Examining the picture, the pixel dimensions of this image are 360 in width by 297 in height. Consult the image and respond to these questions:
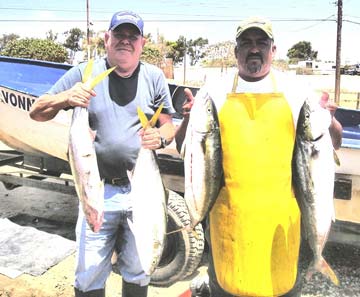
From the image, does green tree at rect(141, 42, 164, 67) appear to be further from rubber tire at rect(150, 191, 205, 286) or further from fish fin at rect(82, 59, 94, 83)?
fish fin at rect(82, 59, 94, 83)

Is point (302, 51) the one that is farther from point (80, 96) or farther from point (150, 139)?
point (80, 96)

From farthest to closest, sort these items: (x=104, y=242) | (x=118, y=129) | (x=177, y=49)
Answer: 1. (x=177, y=49)
2. (x=104, y=242)
3. (x=118, y=129)

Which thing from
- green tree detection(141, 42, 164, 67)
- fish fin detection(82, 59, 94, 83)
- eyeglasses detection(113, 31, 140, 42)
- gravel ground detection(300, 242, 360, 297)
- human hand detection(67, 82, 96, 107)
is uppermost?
green tree detection(141, 42, 164, 67)

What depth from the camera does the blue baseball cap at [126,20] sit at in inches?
111

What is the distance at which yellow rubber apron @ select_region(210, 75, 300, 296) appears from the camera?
8.14ft

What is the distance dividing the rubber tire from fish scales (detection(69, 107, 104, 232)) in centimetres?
200

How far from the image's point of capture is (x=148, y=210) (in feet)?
8.66

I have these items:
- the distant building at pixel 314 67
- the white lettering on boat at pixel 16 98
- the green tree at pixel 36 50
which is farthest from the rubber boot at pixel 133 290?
the distant building at pixel 314 67

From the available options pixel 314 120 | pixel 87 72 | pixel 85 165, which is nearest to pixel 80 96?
pixel 87 72

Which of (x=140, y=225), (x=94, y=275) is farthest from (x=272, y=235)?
(x=94, y=275)

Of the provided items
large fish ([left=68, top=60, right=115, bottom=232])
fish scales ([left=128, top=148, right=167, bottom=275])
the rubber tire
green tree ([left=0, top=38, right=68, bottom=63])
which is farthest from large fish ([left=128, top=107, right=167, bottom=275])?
green tree ([left=0, top=38, right=68, bottom=63])

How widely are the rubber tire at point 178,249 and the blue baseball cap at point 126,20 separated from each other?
2.18 m

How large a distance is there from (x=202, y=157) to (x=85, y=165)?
0.66 m

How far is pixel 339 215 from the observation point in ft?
15.0
